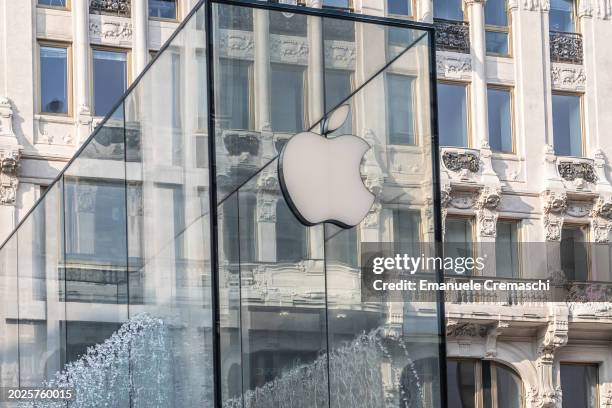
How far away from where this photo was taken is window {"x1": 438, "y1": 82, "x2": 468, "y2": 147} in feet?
129

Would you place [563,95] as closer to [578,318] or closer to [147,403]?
[578,318]

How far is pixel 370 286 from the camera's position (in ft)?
57.5

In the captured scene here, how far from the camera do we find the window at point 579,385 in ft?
131

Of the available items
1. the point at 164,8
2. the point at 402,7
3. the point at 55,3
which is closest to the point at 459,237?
the point at 402,7

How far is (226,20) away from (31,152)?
1874cm

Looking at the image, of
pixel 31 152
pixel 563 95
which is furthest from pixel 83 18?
pixel 563 95

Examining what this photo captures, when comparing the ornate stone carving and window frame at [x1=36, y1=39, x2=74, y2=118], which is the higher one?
the ornate stone carving

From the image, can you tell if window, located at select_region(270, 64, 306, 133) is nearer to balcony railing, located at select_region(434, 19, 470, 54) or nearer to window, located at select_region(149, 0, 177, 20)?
window, located at select_region(149, 0, 177, 20)

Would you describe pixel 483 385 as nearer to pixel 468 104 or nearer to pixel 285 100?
pixel 468 104

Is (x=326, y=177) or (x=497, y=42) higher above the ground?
(x=497, y=42)

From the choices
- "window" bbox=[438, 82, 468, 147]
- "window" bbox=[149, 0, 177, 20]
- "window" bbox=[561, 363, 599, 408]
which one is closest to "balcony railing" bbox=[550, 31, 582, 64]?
"window" bbox=[438, 82, 468, 147]

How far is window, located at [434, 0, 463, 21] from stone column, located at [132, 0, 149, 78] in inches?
273

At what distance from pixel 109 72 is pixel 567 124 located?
1086 cm

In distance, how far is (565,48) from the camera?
40969mm
